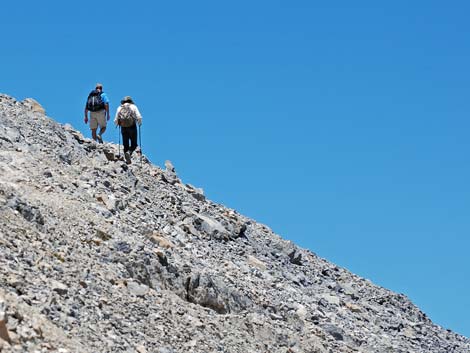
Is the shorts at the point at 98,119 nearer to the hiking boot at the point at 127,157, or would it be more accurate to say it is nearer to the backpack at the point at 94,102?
the backpack at the point at 94,102

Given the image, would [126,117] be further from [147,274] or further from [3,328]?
[3,328]

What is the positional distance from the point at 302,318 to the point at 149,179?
7.27 metres

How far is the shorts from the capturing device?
3198 centimetres

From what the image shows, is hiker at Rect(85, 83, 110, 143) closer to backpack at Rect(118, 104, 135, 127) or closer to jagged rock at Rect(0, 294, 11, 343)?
backpack at Rect(118, 104, 135, 127)

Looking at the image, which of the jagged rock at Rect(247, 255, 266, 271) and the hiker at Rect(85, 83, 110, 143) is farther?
the hiker at Rect(85, 83, 110, 143)

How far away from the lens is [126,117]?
102ft

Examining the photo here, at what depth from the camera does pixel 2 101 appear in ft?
102

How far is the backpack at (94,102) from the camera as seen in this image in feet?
105

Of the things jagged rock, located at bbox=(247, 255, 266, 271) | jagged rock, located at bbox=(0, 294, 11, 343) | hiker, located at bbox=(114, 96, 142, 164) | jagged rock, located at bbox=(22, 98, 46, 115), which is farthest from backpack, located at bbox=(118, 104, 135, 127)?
jagged rock, located at bbox=(0, 294, 11, 343)

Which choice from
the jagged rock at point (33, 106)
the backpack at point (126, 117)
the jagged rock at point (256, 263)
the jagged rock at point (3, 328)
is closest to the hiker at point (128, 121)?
the backpack at point (126, 117)

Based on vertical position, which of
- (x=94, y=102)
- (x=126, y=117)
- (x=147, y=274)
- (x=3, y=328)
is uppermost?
(x=94, y=102)

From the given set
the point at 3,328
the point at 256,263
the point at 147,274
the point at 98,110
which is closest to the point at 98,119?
the point at 98,110

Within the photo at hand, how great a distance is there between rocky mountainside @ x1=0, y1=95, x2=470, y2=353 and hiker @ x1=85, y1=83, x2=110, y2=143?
0.58 metres

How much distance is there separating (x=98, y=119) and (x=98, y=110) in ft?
1.22
